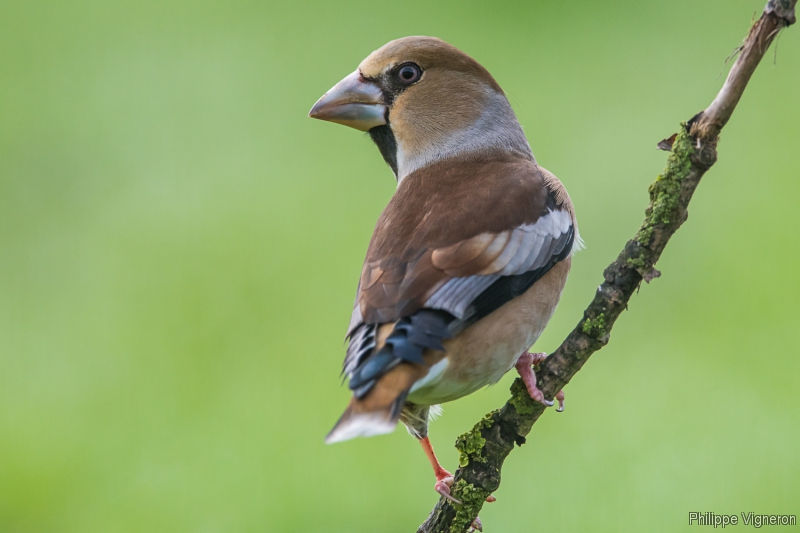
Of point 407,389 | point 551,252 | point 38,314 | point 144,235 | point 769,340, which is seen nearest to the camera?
point 407,389

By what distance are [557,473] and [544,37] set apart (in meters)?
5.70

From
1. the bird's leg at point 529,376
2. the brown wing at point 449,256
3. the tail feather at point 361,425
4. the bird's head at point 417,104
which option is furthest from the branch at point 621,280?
the bird's head at point 417,104

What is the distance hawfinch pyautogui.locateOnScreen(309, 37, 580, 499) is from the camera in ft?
9.38

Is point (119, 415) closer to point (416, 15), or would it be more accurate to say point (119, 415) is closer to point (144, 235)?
point (144, 235)

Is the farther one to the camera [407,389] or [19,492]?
[19,492]

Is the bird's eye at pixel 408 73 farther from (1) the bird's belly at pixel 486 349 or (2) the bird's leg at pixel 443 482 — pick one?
(2) the bird's leg at pixel 443 482

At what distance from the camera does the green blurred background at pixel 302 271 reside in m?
5.76

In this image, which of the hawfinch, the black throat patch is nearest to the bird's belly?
the hawfinch

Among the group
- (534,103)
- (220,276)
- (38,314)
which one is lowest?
(38,314)

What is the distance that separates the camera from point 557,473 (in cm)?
569

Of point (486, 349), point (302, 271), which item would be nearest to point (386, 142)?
point (486, 349)

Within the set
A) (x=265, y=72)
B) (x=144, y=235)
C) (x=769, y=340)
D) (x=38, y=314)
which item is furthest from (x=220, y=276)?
(x=769, y=340)

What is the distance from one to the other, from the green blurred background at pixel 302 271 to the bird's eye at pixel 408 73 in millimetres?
2652

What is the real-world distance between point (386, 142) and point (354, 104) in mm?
233
